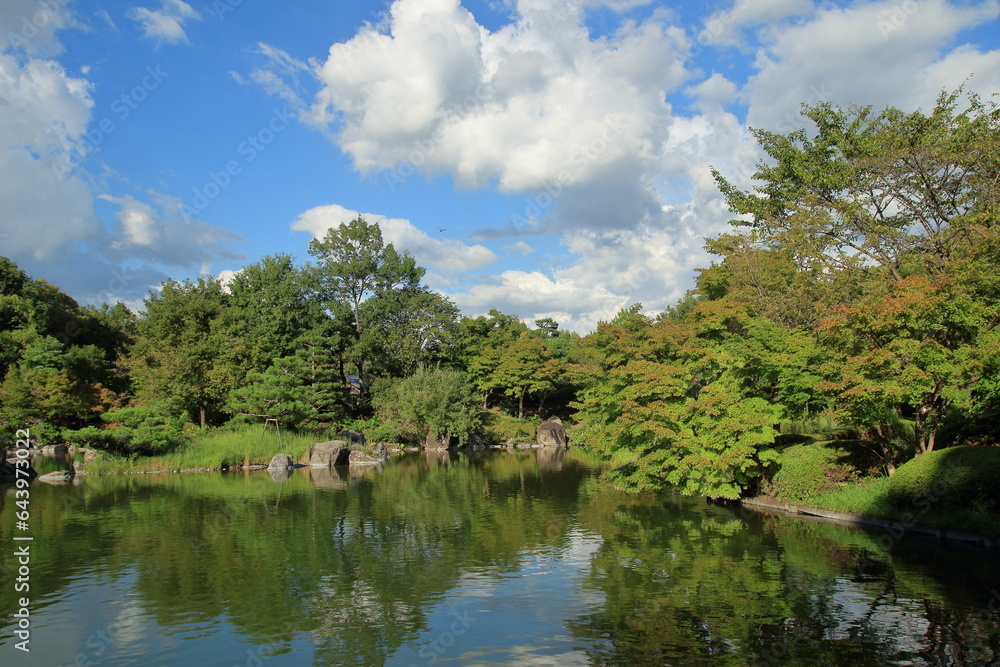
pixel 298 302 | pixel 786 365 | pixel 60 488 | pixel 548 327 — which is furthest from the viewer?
pixel 548 327

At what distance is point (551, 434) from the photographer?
49062 millimetres

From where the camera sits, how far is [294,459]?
36.1 m

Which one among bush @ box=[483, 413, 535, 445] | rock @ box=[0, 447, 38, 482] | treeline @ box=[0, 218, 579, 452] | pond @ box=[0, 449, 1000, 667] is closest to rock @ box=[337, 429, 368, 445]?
treeline @ box=[0, 218, 579, 452]

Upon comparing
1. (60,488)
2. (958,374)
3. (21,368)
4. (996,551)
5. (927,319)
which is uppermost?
(21,368)

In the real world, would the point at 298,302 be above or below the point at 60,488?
above

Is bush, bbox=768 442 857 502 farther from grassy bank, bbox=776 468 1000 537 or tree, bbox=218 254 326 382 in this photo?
tree, bbox=218 254 326 382

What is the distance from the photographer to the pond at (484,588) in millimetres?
9805

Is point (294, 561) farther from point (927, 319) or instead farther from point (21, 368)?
point (21, 368)

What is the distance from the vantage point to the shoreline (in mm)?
14289

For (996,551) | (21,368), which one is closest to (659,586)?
(996,551)

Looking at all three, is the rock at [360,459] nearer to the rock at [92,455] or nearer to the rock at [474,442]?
the rock at [474,442]

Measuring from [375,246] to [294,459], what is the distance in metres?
21.8

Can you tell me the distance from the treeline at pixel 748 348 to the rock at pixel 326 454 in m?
3.55

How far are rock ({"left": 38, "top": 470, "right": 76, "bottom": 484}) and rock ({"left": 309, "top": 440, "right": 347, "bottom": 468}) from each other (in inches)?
460
